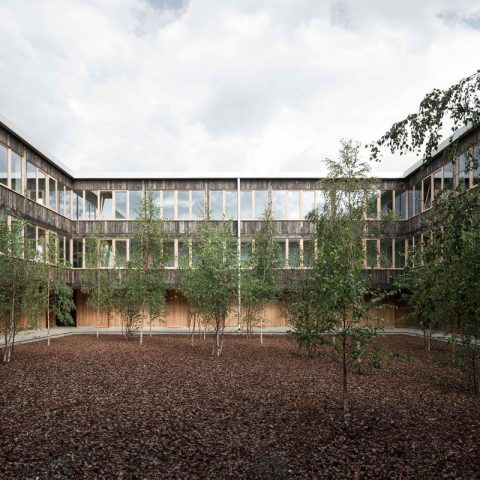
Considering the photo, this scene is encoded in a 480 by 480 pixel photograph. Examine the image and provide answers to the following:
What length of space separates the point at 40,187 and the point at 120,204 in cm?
712

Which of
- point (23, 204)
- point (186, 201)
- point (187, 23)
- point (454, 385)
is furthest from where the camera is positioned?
point (186, 201)

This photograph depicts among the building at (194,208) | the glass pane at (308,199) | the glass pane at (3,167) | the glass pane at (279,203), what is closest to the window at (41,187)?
the building at (194,208)

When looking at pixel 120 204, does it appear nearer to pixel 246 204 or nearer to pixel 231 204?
pixel 231 204

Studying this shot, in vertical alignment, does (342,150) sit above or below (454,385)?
above

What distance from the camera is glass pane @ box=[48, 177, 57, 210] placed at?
3191 centimetres

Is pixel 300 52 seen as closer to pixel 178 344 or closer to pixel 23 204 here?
pixel 178 344

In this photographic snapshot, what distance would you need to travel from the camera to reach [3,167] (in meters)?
25.3

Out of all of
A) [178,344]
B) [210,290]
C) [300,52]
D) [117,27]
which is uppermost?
[300,52]

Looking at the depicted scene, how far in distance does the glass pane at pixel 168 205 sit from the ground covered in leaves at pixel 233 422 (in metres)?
21.7

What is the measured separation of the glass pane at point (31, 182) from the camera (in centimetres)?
2855

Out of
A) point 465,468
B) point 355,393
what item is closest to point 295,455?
point 465,468

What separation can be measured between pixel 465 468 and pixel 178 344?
1756cm

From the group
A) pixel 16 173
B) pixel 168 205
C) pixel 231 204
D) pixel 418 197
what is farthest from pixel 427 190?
pixel 16 173

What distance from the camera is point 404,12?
9766 millimetres
